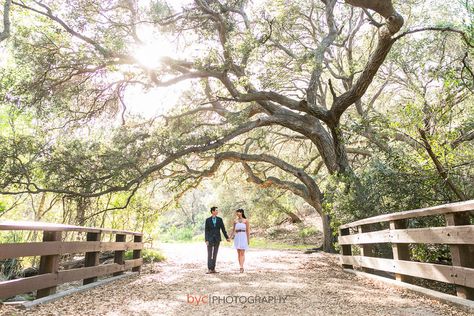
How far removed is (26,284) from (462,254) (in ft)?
17.8

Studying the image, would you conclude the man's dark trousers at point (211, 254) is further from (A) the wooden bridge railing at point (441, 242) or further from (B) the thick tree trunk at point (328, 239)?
(B) the thick tree trunk at point (328, 239)

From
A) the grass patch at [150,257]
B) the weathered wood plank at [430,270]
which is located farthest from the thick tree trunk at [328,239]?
the weathered wood plank at [430,270]

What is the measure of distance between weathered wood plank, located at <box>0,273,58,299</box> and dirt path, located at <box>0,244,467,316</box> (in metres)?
0.29

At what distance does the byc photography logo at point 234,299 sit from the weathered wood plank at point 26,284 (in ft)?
6.64

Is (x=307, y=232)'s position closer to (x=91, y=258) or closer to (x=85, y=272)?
(x=91, y=258)

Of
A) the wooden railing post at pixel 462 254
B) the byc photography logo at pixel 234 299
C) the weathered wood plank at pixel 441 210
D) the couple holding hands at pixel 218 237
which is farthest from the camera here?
the couple holding hands at pixel 218 237

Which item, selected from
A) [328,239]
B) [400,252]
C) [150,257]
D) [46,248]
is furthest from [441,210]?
[150,257]

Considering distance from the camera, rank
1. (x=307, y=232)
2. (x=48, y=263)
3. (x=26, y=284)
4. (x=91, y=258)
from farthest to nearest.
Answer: (x=307, y=232) < (x=91, y=258) < (x=48, y=263) < (x=26, y=284)

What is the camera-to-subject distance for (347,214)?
8586 mm

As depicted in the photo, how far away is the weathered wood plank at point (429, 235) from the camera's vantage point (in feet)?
12.9

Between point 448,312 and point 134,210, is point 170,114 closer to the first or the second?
point 134,210

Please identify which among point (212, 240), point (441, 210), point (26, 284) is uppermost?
point (441, 210)

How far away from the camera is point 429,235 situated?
4.57 m

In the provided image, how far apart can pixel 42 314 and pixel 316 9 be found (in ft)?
40.6
